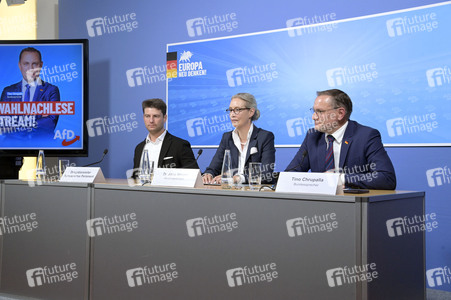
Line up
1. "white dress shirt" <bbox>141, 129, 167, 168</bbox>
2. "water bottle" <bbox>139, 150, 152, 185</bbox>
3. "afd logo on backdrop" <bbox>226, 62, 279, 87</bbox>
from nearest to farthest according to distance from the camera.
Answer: "water bottle" <bbox>139, 150, 152, 185</bbox>
"white dress shirt" <bbox>141, 129, 167, 168</bbox>
"afd logo on backdrop" <bbox>226, 62, 279, 87</bbox>

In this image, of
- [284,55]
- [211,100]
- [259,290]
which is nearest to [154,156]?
[211,100]

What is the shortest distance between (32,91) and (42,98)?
0.35ft

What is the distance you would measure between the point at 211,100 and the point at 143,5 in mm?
1272

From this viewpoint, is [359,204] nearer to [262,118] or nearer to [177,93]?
[262,118]

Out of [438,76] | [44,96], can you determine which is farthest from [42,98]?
A: [438,76]

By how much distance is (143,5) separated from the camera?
477 centimetres

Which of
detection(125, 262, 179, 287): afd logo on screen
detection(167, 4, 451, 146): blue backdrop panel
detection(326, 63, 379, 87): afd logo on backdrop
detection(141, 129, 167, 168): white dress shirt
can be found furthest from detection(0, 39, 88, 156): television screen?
detection(125, 262, 179, 287): afd logo on screen

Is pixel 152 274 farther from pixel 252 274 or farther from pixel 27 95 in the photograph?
pixel 27 95

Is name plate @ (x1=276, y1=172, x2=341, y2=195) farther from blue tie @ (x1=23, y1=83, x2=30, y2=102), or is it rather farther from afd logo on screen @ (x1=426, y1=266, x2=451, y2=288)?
blue tie @ (x1=23, y1=83, x2=30, y2=102)

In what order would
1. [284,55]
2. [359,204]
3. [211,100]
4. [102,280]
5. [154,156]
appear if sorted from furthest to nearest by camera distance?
1. [211,100]
2. [284,55]
3. [154,156]
4. [102,280]
5. [359,204]

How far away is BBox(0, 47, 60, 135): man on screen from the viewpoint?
4.37 meters

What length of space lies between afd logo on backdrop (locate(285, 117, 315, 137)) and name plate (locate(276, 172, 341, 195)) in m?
1.83

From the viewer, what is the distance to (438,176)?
3207mm

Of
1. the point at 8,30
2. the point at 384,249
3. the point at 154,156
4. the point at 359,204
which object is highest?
the point at 8,30
